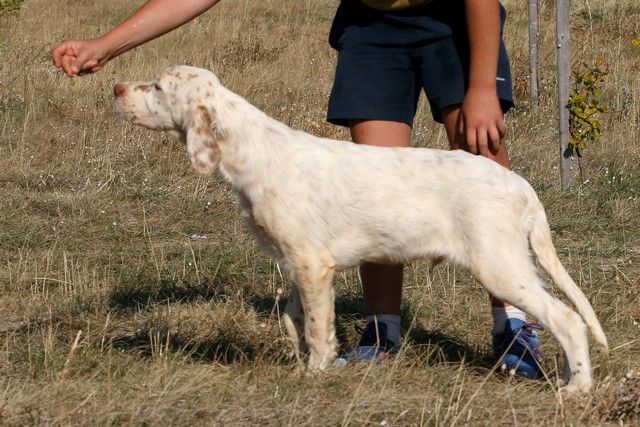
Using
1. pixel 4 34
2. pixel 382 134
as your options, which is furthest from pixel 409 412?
pixel 4 34

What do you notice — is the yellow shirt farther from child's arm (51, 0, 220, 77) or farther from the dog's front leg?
the dog's front leg

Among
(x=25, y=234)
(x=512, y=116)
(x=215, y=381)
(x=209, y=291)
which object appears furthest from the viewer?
(x=512, y=116)

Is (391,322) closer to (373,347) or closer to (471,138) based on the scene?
(373,347)

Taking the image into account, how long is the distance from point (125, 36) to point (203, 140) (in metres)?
0.51

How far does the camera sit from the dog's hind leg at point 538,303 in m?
3.67

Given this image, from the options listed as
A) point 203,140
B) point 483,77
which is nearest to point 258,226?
point 203,140

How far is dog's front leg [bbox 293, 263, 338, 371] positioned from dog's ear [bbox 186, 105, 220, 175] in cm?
45

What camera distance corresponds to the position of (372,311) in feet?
14.0

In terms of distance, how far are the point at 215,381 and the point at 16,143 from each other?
470 cm

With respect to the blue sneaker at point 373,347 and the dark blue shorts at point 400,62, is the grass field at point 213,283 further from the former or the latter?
the dark blue shorts at point 400,62

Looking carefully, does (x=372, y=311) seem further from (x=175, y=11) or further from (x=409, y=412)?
(x=175, y=11)

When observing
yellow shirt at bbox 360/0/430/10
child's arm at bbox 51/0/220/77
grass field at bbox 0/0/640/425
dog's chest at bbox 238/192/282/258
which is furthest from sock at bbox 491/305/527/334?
child's arm at bbox 51/0/220/77

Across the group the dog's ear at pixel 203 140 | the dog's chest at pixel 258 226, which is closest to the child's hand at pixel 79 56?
the dog's ear at pixel 203 140

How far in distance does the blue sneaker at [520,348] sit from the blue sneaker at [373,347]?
0.39 m
